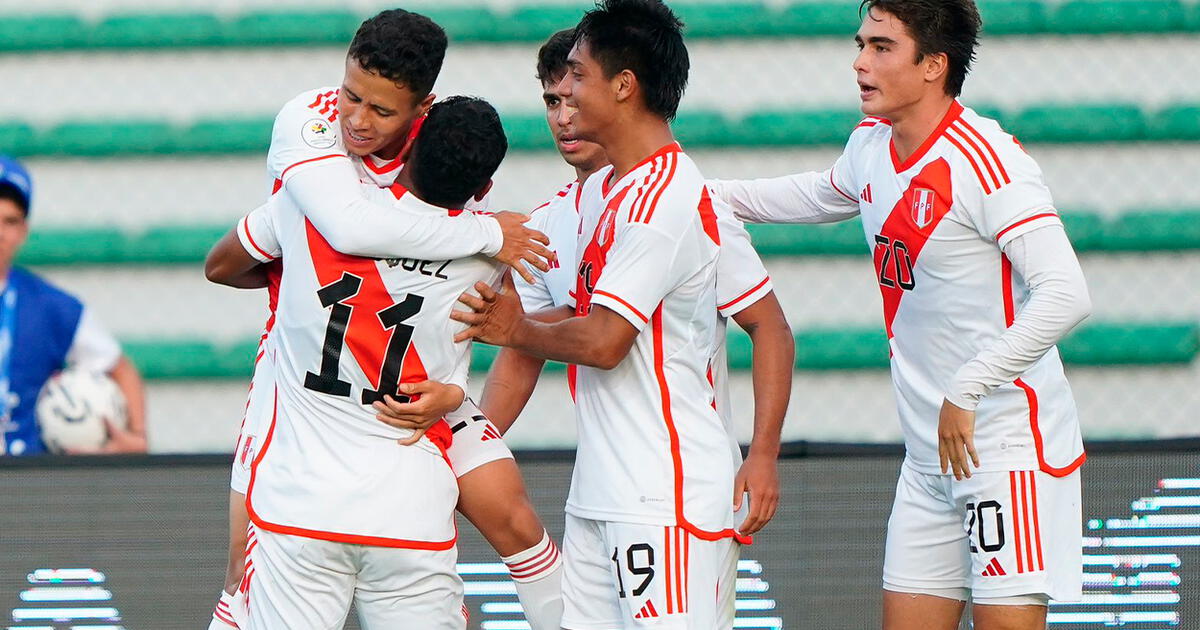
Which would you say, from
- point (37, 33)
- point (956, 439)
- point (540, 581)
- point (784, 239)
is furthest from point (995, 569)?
point (37, 33)

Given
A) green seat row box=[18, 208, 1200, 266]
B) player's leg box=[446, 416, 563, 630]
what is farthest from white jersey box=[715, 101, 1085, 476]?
green seat row box=[18, 208, 1200, 266]

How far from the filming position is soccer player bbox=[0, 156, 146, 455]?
4.43m

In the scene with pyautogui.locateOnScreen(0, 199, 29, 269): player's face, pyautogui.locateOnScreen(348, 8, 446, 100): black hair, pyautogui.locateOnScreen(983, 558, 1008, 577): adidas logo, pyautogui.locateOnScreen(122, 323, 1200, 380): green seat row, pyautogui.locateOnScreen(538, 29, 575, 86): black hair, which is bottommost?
pyautogui.locateOnScreen(983, 558, 1008, 577): adidas logo

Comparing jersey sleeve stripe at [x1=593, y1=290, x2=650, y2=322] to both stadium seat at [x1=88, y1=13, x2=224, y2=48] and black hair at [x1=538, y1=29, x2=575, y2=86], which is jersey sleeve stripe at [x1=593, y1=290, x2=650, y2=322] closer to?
black hair at [x1=538, y1=29, x2=575, y2=86]

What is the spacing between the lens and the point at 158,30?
23.2 feet

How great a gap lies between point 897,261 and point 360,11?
4.53 m

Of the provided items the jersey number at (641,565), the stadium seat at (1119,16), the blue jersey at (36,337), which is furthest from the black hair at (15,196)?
the stadium seat at (1119,16)

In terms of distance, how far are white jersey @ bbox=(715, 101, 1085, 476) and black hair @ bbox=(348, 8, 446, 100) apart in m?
1.07

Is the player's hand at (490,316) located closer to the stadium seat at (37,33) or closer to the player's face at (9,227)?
the player's face at (9,227)

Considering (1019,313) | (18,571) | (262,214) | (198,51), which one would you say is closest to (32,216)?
(198,51)

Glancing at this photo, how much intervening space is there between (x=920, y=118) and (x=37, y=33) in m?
5.28

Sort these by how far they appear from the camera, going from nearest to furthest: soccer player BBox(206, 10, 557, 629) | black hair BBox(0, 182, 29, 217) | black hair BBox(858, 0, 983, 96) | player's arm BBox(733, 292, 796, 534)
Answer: soccer player BBox(206, 10, 557, 629) < player's arm BBox(733, 292, 796, 534) < black hair BBox(858, 0, 983, 96) < black hair BBox(0, 182, 29, 217)

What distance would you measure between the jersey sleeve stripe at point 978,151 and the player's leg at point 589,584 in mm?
1091

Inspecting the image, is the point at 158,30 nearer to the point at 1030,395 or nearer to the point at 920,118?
the point at 920,118
